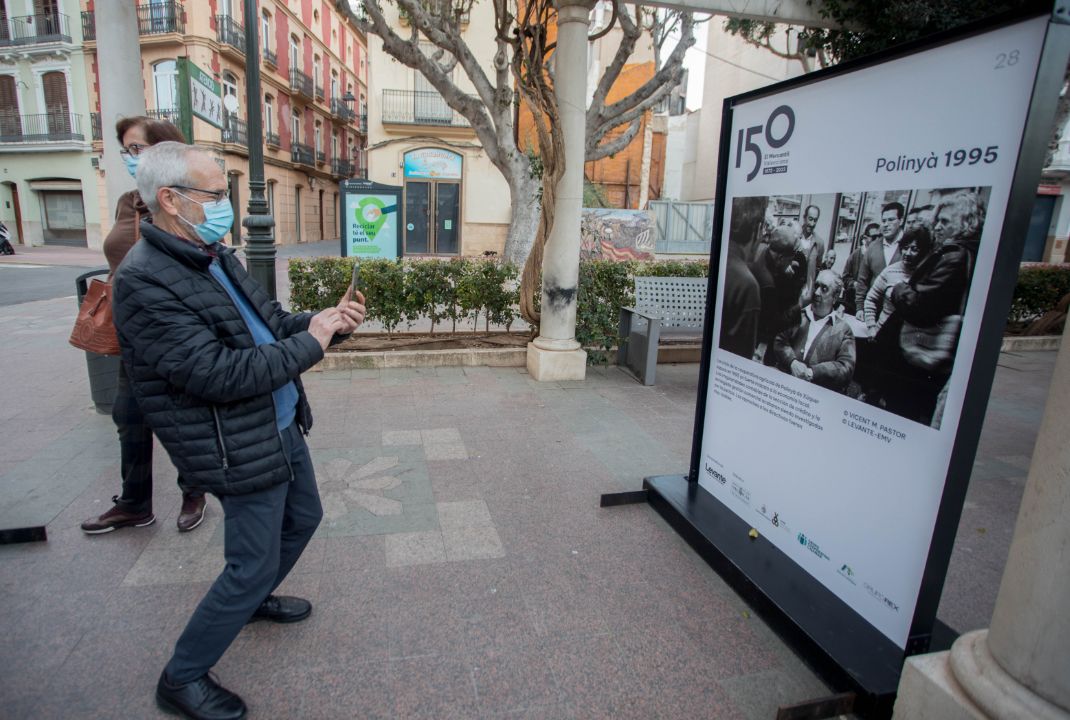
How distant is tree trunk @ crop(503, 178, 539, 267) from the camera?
10977mm

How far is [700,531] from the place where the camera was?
3.26 meters

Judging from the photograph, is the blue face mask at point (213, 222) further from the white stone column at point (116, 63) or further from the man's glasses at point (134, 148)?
the white stone column at point (116, 63)

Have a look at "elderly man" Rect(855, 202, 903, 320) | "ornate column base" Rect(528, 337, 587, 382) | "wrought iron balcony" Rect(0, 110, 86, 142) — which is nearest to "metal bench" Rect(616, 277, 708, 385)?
"ornate column base" Rect(528, 337, 587, 382)

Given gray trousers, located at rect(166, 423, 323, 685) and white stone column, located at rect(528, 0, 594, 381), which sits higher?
white stone column, located at rect(528, 0, 594, 381)

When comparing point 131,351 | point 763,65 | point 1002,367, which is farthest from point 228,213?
point 763,65

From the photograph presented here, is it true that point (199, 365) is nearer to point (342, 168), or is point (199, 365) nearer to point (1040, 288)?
point (1040, 288)

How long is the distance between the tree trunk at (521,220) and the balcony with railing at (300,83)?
25844 millimetres

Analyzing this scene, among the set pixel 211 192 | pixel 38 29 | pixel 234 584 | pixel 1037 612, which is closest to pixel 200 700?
pixel 234 584

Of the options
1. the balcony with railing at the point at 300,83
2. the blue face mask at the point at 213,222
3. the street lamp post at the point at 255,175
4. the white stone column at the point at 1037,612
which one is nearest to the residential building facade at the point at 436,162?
the balcony with railing at the point at 300,83

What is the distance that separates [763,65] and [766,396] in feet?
93.4

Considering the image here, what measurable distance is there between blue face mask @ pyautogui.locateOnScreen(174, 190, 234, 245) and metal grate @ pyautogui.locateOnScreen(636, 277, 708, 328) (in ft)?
18.1

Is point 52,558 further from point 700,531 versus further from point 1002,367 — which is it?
point 1002,367

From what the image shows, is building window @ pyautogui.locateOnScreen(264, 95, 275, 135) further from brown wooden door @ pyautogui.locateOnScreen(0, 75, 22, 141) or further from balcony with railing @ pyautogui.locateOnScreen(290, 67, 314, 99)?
brown wooden door @ pyautogui.locateOnScreen(0, 75, 22, 141)

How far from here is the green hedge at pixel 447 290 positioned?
6660 millimetres
